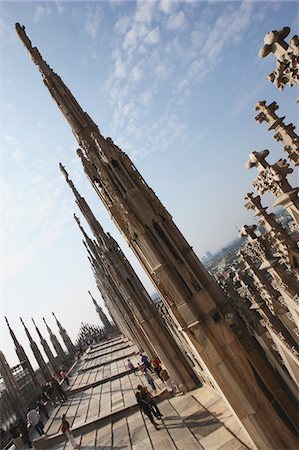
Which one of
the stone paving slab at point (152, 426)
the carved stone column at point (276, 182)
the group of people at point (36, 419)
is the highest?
the carved stone column at point (276, 182)

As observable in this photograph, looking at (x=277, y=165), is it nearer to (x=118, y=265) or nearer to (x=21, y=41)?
(x=21, y=41)

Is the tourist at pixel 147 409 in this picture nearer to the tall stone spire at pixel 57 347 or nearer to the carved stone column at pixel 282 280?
the carved stone column at pixel 282 280

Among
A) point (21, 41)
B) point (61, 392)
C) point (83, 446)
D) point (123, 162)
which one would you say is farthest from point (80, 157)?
point (61, 392)

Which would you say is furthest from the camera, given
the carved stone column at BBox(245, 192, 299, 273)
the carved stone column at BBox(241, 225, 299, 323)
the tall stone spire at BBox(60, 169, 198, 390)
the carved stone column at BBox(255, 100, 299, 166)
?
the tall stone spire at BBox(60, 169, 198, 390)

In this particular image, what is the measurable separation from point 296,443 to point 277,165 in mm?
5957

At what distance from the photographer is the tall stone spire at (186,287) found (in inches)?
276

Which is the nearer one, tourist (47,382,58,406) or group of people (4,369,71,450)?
group of people (4,369,71,450)

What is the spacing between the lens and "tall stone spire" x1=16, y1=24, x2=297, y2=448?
23.0ft

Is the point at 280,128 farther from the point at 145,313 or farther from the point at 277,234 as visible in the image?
the point at 145,313

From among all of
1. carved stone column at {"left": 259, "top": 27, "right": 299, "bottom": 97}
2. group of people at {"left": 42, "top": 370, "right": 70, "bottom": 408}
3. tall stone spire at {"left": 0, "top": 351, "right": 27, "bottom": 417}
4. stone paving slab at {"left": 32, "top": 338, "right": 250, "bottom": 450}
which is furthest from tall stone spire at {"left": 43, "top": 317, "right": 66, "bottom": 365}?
carved stone column at {"left": 259, "top": 27, "right": 299, "bottom": 97}

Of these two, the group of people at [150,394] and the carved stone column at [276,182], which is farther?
the group of people at [150,394]

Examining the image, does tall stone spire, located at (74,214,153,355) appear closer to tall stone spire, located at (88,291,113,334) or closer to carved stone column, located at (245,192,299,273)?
carved stone column, located at (245,192,299,273)

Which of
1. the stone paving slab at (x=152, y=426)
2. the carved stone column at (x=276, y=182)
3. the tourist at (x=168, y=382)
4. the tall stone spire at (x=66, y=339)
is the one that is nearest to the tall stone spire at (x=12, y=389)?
the stone paving slab at (x=152, y=426)

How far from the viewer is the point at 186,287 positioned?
768 cm
